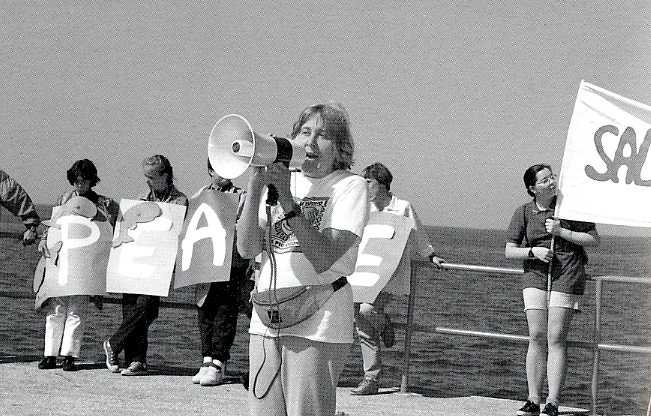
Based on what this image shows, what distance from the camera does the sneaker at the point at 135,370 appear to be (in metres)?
7.31

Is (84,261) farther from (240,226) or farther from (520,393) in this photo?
(520,393)

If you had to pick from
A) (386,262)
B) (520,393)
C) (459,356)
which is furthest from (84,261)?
(459,356)

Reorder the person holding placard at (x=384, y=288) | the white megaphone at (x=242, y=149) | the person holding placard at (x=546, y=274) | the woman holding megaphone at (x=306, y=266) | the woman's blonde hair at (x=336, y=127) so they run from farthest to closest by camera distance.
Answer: the person holding placard at (x=384, y=288) → the person holding placard at (x=546, y=274) → the woman's blonde hair at (x=336, y=127) → the woman holding megaphone at (x=306, y=266) → the white megaphone at (x=242, y=149)

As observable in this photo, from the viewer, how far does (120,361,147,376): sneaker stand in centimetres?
731

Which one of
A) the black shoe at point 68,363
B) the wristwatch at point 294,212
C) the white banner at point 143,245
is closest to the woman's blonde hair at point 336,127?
the wristwatch at point 294,212

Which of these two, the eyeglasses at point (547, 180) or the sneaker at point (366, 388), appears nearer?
the eyeglasses at point (547, 180)

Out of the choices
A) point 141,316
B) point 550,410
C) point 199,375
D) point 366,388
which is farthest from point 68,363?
point 550,410

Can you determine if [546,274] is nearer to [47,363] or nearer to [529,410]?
[529,410]

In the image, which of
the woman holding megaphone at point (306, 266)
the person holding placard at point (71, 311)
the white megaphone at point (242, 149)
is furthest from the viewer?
the person holding placard at point (71, 311)

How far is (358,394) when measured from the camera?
704 centimetres

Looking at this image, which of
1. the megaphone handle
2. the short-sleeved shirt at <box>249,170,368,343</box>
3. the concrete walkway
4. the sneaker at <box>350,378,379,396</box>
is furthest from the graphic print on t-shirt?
the sneaker at <box>350,378,379,396</box>

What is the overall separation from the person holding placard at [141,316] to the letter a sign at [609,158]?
2.62m

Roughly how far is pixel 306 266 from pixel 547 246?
10.8 feet

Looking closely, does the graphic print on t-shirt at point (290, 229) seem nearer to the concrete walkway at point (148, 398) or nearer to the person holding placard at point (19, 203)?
the concrete walkway at point (148, 398)
